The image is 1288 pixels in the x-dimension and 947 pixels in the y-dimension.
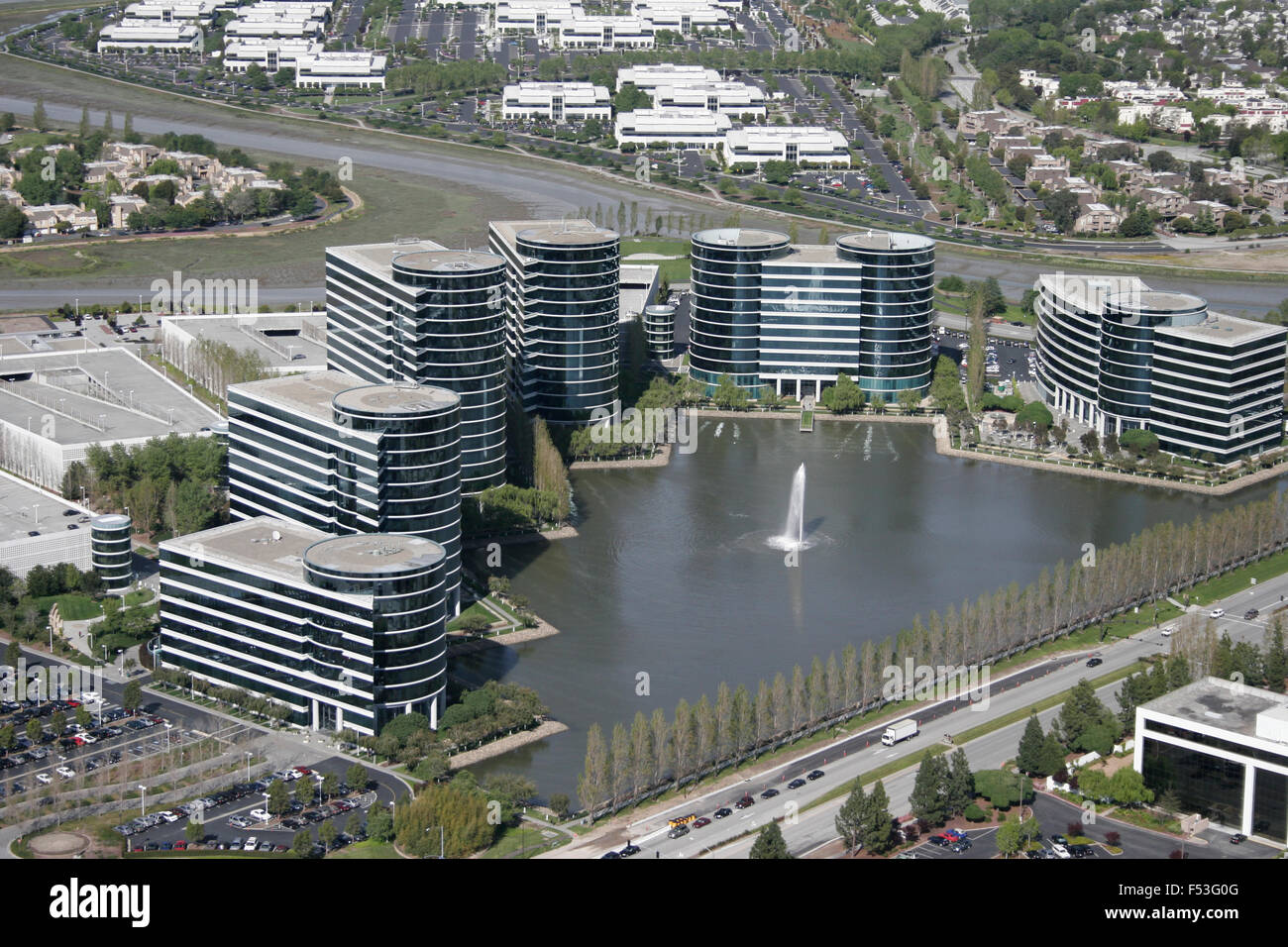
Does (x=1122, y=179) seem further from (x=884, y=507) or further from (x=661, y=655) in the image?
(x=661, y=655)

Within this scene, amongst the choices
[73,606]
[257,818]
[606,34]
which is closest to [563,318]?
[73,606]

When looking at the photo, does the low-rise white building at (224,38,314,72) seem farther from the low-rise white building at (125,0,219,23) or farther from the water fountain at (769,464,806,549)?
the water fountain at (769,464,806,549)

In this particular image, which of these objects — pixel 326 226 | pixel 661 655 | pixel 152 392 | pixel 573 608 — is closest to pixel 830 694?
pixel 661 655

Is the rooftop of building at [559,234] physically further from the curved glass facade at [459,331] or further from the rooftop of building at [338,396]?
the rooftop of building at [338,396]

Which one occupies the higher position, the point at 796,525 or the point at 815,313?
the point at 815,313

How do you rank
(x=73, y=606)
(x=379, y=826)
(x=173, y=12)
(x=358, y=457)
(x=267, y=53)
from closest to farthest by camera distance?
(x=379, y=826) → (x=358, y=457) → (x=73, y=606) → (x=267, y=53) → (x=173, y=12)

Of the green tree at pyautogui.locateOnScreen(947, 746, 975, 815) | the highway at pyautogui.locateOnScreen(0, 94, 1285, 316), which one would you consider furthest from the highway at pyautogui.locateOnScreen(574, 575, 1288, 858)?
the highway at pyautogui.locateOnScreen(0, 94, 1285, 316)

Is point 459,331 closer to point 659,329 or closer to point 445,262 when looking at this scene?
point 445,262
